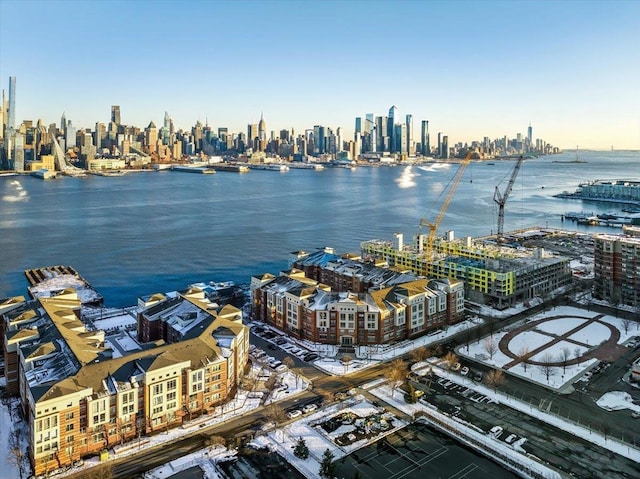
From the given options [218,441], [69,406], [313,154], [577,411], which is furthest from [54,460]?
[313,154]

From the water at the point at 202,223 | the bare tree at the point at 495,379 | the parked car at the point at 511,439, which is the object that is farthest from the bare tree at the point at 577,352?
the water at the point at 202,223

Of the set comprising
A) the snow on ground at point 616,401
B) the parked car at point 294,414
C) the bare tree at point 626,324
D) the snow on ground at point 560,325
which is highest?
the bare tree at point 626,324

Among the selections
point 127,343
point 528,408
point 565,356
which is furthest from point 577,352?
point 127,343

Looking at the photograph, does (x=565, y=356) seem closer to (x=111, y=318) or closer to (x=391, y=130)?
(x=111, y=318)

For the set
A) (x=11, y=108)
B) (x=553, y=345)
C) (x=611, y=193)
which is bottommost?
(x=553, y=345)

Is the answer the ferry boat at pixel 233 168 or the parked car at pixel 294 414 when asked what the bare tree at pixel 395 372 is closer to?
the parked car at pixel 294 414

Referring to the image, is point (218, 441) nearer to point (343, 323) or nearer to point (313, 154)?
point (343, 323)
